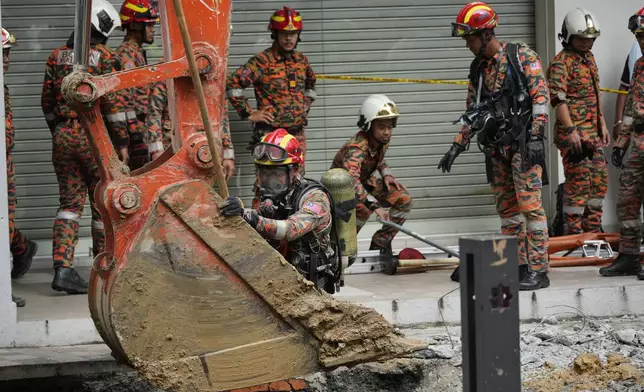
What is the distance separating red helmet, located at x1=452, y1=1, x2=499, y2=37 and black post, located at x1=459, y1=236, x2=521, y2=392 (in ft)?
15.7

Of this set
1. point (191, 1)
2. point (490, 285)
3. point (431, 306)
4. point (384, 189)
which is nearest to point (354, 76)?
point (384, 189)

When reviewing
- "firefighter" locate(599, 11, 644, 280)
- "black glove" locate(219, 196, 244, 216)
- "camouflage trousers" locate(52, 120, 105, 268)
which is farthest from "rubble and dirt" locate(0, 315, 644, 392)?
"camouflage trousers" locate(52, 120, 105, 268)

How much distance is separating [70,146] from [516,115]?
346 centimetres

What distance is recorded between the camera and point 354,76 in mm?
12320

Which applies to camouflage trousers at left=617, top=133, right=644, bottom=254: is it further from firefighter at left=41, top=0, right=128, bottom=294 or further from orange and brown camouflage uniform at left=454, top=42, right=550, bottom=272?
firefighter at left=41, top=0, right=128, bottom=294

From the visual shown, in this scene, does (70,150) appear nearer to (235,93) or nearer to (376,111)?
(235,93)

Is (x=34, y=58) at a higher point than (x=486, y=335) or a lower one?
higher

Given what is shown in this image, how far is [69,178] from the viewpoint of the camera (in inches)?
374

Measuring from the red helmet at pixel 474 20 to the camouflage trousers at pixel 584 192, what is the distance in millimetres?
2600

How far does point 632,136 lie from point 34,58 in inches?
223

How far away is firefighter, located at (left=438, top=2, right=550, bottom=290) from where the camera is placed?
8945mm

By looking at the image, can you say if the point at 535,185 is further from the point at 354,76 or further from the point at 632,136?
the point at 354,76

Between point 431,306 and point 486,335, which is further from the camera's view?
point 431,306

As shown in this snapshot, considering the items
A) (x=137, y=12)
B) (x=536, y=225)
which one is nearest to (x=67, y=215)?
(x=137, y=12)
